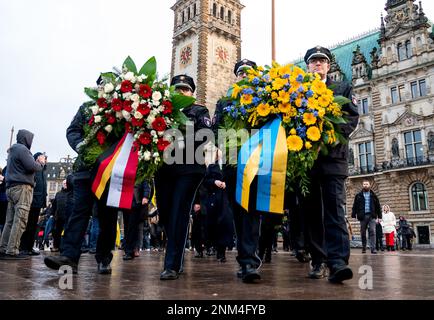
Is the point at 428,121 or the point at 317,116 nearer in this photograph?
the point at 317,116

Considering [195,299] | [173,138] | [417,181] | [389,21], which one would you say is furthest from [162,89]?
[389,21]

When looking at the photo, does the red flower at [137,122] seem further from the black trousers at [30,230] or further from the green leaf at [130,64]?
the black trousers at [30,230]

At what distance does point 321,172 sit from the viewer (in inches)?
175

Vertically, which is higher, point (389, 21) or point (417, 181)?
point (389, 21)

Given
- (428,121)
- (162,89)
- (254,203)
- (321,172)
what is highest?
(428,121)

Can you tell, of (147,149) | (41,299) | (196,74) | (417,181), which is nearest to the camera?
(41,299)

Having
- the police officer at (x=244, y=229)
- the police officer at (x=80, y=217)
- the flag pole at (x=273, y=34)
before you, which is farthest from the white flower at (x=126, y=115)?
the flag pole at (x=273, y=34)

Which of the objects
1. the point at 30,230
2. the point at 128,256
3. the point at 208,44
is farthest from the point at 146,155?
the point at 208,44

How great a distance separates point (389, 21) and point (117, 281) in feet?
121

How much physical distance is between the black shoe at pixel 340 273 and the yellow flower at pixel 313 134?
1305 mm

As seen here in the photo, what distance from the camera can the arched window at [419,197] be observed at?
30.5 metres

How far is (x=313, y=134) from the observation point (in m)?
4.19

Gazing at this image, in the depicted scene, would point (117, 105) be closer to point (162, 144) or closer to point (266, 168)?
point (162, 144)

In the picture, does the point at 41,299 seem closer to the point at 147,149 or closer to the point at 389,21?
the point at 147,149
